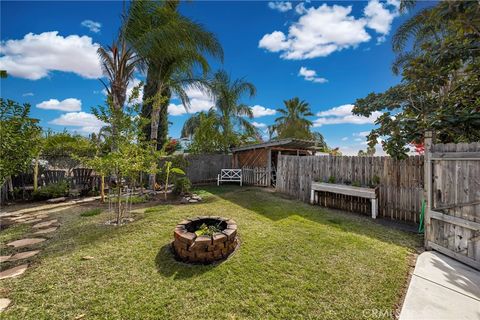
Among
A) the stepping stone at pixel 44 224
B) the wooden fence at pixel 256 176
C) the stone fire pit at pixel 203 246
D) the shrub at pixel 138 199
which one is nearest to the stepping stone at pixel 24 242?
the stepping stone at pixel 44 224

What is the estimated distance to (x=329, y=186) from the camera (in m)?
6.52

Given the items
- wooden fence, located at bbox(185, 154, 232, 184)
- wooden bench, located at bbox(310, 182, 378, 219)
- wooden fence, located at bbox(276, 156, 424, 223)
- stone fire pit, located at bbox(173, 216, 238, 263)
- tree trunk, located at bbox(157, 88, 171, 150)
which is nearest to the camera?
stone fire pit, located at bbox(173, 216, 238, 263)

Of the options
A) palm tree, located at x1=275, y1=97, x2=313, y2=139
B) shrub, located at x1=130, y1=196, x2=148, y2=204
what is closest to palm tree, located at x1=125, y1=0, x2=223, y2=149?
shrub, located at x1=130, y1=196, x2=148, y2=204

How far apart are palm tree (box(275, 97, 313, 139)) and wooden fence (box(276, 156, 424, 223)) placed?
597 inches

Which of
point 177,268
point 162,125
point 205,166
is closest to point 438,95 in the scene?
point 177,268

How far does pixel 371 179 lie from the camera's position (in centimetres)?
583

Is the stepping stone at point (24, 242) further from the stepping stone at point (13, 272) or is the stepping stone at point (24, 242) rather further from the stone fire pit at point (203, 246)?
the stone fire pit at point (203, 246)

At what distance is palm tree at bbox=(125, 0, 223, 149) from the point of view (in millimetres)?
7152

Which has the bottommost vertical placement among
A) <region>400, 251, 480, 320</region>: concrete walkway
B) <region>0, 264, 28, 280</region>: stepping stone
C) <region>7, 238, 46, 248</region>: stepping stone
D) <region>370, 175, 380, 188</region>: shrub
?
<region>400, 251, 480, 320</region>: concrete walkway

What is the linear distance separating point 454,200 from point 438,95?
10.8 feet

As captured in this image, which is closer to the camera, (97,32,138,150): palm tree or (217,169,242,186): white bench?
(97,32,138,150): palm tree

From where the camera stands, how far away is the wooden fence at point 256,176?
37.2 feet

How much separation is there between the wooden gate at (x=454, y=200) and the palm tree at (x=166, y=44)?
717 cm

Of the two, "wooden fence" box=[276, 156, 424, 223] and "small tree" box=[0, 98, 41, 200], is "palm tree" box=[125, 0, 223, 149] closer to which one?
"small tree" box=[0, 98, 41, 200]
